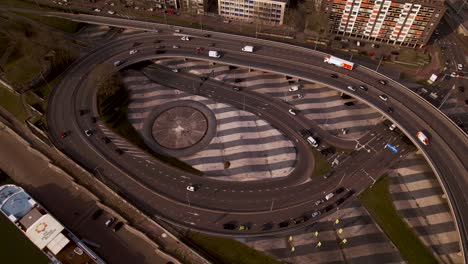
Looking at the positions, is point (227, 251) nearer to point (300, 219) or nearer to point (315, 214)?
point (300, 219)

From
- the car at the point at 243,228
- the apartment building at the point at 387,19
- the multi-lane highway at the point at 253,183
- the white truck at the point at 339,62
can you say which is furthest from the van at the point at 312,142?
the apartment building at the point at 387,19

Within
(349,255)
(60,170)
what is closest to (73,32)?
(60,170)

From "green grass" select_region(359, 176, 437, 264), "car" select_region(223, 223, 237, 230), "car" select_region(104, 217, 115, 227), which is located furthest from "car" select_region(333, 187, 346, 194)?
"car" select_region(104, 217, 115, 227)

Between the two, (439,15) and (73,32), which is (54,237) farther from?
(439,15)

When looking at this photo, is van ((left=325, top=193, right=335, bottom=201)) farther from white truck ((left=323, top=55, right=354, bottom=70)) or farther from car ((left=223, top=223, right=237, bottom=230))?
white truck ((left=323, top=55, right=354, bottom=70))

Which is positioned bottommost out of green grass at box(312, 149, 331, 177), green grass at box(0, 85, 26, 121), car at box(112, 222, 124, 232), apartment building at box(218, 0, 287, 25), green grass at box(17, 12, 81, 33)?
car at box(112, 222, 124, 232)

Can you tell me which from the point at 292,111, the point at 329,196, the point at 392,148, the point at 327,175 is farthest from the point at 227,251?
the point at 392,148

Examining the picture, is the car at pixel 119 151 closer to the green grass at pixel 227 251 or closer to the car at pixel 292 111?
the green grass at pixel 227 251
